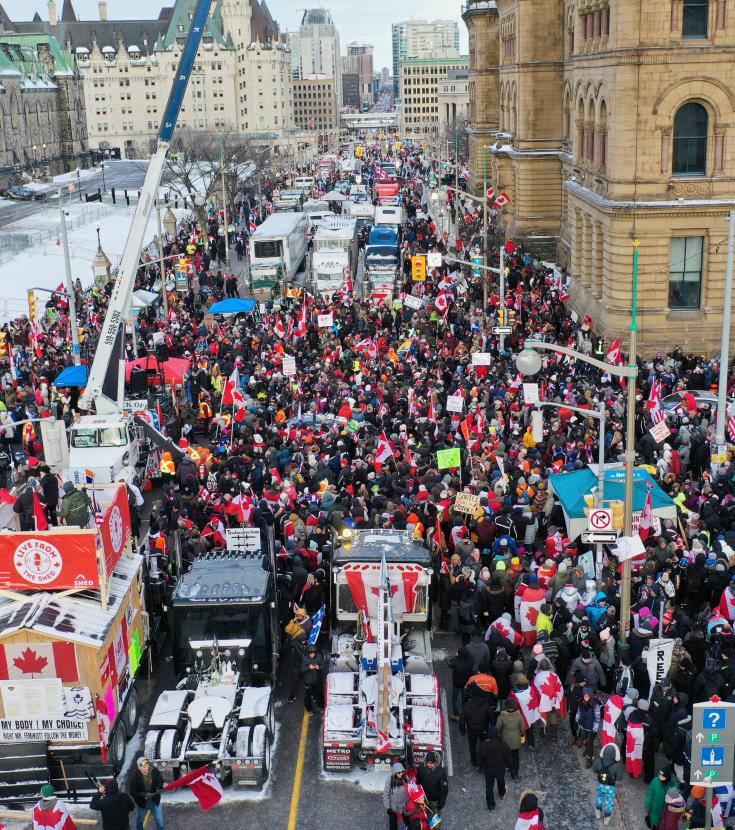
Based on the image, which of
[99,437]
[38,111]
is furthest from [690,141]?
[38,111]

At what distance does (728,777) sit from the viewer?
38.1 feet

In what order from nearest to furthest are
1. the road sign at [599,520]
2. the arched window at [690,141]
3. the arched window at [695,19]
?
the road sign at [599,520] < the arched window at [695,19] < the arched window at [690,141]

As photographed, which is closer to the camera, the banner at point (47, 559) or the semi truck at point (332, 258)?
the banner at point (47, 559)

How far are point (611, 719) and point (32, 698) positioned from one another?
25.6 ft

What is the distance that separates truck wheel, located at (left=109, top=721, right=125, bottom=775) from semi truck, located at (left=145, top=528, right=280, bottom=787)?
1.59 ft

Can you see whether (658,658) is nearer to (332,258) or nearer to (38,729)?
(38,729)

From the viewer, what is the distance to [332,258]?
162 ft

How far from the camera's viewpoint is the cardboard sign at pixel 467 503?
814 inches

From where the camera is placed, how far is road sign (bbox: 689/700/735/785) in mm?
11492

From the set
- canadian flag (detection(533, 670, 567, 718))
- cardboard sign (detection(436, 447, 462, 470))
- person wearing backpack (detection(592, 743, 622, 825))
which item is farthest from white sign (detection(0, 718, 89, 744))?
cardboard sign (detection(436, 447, 462, 470))

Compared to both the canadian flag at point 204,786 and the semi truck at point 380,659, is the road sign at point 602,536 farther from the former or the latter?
the canadian flag at point 204,786

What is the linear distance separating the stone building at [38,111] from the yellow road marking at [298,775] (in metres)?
128

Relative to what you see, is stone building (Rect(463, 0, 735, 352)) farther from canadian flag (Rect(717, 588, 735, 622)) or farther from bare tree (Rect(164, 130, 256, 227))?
bare tree (Rect(164, 130, 256, 227))

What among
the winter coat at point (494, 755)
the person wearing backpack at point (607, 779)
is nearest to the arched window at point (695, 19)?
the person wearing backpack at point (607, 779)
